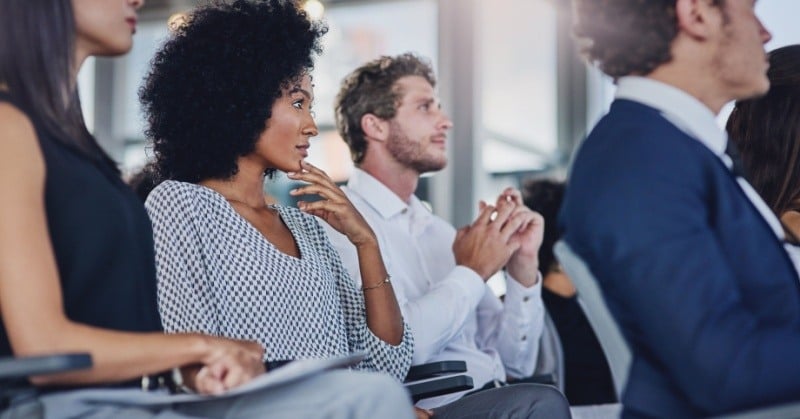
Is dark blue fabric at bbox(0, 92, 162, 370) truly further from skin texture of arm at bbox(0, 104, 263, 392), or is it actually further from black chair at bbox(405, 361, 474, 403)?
black chair at bbox(405, 361, 474, 403)

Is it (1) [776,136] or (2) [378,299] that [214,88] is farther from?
(1) [776,136]

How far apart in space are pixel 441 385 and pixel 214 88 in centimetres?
82

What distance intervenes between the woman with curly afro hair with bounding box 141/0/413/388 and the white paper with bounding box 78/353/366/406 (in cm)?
69

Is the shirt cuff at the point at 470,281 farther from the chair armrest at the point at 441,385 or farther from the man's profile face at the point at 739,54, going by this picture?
the man's profile face at the point at 739,54

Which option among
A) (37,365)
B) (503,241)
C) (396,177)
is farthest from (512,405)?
(37,365)

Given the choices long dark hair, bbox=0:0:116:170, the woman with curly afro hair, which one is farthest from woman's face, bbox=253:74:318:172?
long dark hair, bbox=0:0:116:170

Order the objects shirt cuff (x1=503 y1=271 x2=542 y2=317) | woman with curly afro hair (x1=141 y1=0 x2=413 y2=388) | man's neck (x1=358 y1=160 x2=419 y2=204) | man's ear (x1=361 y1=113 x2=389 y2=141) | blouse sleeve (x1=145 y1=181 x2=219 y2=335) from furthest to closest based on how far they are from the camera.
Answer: man's ear (x1=361 y1=113 x2=389 y2=141)
man's neck (x1=358 y1=160 x2=419 y2=204)
shirt cuff (x1=503 y1=271 x2=542 y2=317)
woman with curly afro hair (x1=141 y1=0 x2=413 y2=388)
blouse sleeve (x1=145 y1=181 x2=219 y2=335)

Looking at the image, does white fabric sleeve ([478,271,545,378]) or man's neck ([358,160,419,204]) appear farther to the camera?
man's neck ([358,160,419,204])

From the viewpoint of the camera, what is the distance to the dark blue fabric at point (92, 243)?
1494mm

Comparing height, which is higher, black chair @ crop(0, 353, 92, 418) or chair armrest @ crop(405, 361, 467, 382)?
black chair @ crop(0, 353, 92, 418)

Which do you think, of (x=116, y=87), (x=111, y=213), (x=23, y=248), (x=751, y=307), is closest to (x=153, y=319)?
(x=111, y=213)

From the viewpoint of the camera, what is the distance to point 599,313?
1560 millimetres

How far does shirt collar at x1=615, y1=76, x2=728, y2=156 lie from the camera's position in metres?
1.59

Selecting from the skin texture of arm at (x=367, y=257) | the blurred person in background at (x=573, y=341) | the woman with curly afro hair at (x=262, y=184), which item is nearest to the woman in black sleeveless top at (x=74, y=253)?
the woman with curly afro hair at (x=262, y=184)
